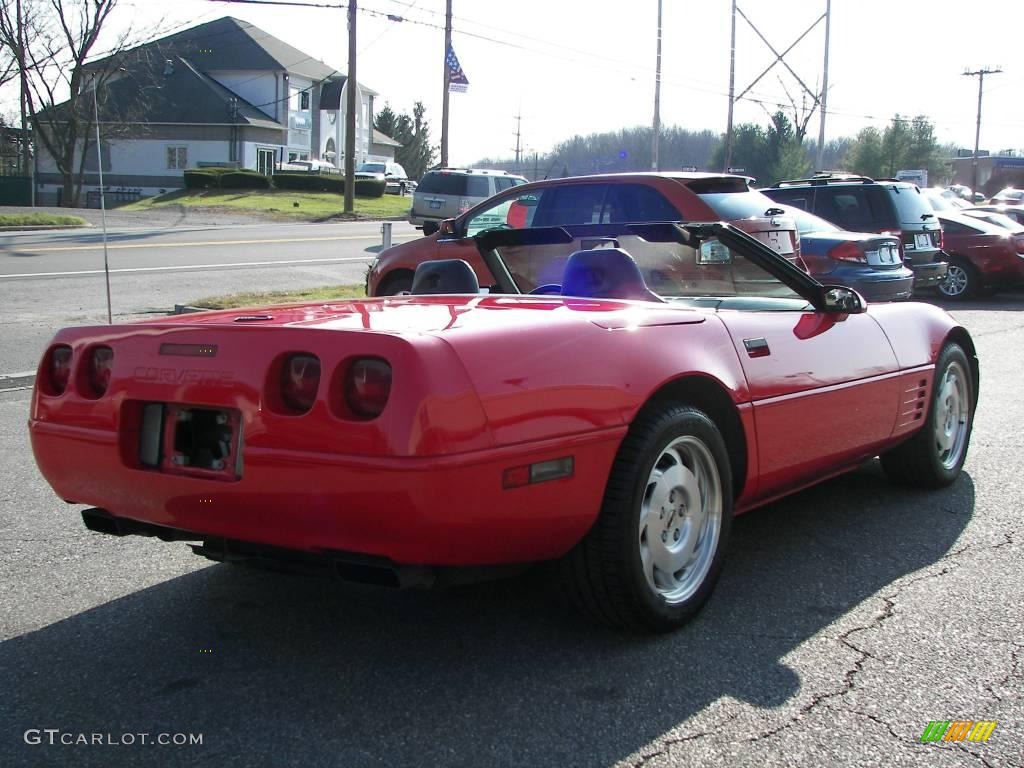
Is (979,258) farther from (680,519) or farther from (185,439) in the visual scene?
(185,439)

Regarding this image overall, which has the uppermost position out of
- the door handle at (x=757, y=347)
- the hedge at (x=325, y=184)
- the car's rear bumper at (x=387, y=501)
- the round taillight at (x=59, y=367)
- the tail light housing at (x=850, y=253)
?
the hedge at (x=325, y=184)

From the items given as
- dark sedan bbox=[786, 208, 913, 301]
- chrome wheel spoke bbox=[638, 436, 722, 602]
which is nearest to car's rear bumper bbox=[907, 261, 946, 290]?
dark sedan bbox=[786, 208, 913, 301]

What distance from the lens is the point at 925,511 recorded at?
4.95 meters

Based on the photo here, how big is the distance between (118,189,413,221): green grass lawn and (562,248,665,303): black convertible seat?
103ft

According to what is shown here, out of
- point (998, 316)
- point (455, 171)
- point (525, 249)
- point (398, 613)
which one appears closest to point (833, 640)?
point (398, 613)

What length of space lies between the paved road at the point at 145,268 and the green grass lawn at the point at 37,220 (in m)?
1.22

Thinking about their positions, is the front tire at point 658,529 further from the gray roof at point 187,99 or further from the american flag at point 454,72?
the gray roof at point 187,99

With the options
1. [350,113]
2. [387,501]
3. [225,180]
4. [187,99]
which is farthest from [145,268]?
[187,99]

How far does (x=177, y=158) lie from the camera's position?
6106cm

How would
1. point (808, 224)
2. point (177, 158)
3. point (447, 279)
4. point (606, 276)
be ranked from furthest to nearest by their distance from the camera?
point (177, 158)
point (808, 224)
point (447, 279)
point (606, 276)

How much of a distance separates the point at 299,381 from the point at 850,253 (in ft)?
33.7

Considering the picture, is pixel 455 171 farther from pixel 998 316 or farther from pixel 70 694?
pixel 70 694

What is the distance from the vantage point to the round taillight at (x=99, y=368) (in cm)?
340

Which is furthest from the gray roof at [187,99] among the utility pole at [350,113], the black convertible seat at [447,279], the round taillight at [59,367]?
the round taillight at [59,367]
